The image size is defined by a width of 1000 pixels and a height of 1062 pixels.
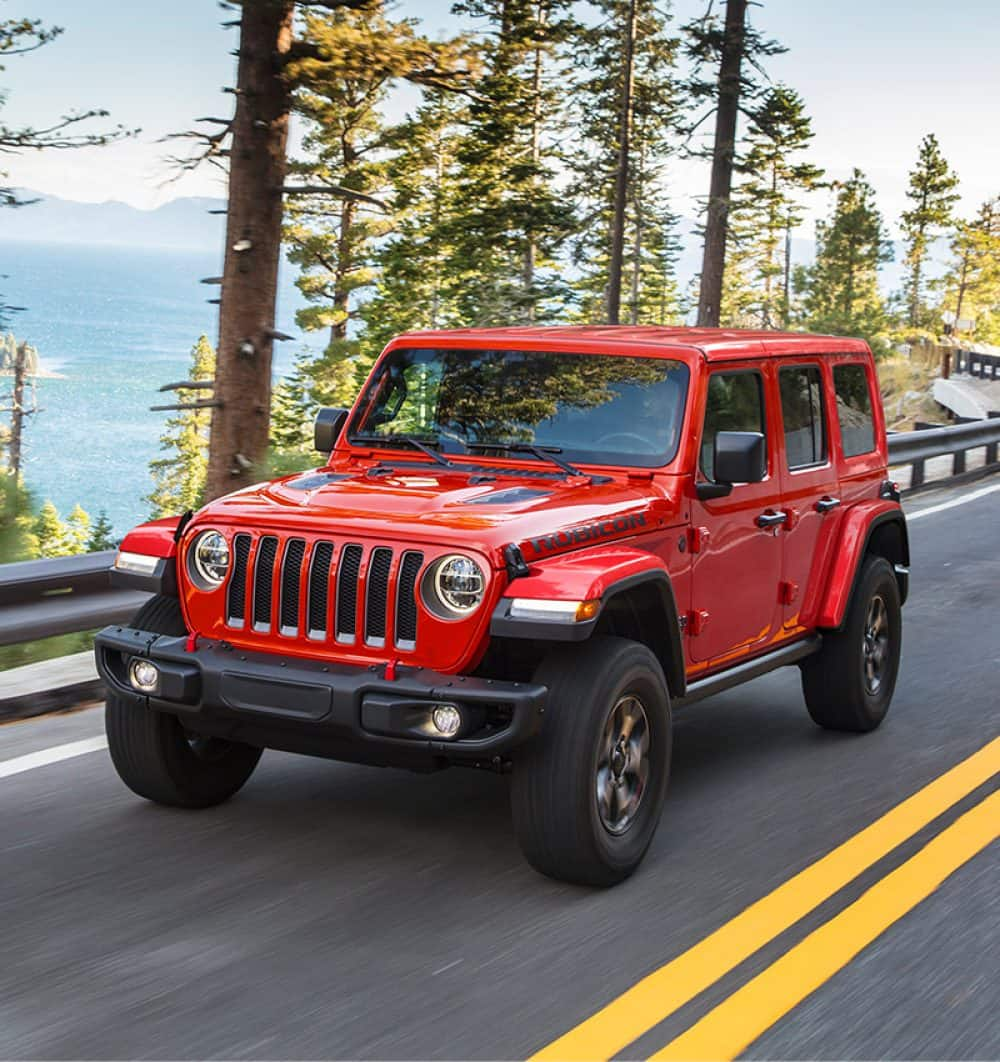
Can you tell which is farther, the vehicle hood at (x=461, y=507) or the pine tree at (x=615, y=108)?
the pine tree at (x=615, y=108)

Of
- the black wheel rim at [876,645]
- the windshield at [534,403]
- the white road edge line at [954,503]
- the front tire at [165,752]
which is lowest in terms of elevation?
the front tire at [165,752]

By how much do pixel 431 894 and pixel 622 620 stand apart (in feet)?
4.01

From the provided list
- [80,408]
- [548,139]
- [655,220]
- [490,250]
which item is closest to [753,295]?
[655,220]

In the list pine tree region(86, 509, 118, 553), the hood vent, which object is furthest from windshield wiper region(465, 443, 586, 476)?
pine tree region(86, 509, 118, 553)

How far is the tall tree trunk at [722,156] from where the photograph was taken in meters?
28.5

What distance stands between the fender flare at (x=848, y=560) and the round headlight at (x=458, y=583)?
2578 mm

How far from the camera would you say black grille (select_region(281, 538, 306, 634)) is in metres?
4.96

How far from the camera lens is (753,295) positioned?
10556 cm

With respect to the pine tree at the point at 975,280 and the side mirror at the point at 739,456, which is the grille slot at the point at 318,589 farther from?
the pine tree at the point at 975,280

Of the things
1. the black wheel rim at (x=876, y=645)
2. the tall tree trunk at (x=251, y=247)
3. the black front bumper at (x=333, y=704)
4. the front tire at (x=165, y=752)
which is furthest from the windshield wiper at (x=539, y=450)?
the tall tree trunk at (x=251, y=247)

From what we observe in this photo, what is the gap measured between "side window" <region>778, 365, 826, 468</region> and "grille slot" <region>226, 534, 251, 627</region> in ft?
8.72

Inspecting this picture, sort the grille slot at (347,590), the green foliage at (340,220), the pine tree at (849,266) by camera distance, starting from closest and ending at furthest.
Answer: the grille slot at (347,590) < the green foliage at (340,220) < the pine tree at (849,266)

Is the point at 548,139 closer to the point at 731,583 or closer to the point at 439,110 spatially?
the point at 439,110

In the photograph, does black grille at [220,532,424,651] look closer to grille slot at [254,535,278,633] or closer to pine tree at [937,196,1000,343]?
grille slot at [254,535,278,633]
